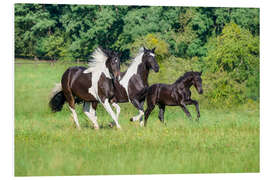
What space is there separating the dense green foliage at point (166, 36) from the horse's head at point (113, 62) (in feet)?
1.32

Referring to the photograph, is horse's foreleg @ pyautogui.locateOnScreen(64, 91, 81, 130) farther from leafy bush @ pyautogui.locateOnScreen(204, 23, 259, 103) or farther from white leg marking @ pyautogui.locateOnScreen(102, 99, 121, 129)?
leafy bush @ pyautogui.locateOnScreen(204, 23, 259, 103)

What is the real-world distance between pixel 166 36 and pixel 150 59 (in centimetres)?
82

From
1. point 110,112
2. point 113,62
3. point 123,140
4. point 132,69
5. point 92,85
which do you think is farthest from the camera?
point 132,69

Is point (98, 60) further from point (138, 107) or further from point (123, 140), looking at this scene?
point (123, 140)

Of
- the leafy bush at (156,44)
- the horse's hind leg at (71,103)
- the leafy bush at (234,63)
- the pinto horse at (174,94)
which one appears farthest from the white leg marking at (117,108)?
the leafy bush at (234,63)

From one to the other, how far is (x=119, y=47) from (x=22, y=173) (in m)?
3.46

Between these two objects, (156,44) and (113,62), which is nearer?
(113,62)

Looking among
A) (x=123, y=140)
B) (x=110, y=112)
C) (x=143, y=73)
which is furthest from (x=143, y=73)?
(x=123, y=140)

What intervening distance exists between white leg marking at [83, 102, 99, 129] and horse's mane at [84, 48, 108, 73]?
80 centimetres

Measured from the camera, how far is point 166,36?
10.7m

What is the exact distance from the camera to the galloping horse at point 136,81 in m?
10.2

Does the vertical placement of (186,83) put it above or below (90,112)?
above

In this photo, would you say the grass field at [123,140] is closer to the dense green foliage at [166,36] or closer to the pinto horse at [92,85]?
the pinto horse at [92,85]

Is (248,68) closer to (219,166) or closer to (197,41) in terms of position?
(197,41)
